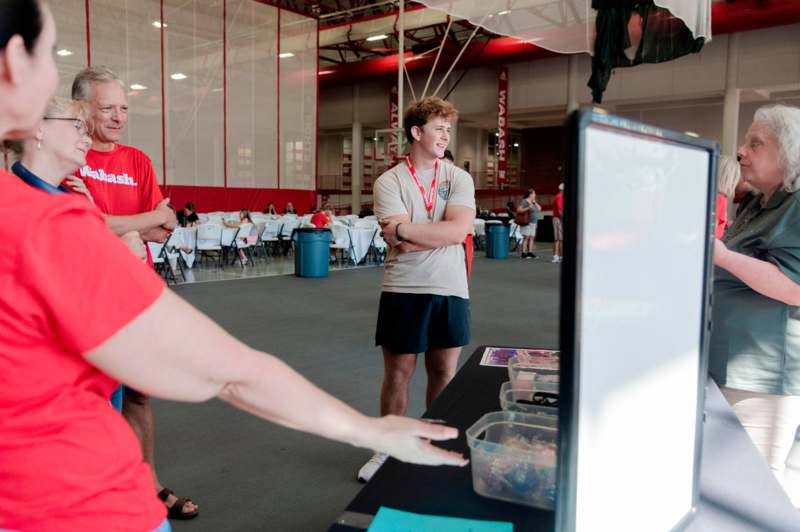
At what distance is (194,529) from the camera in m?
2.35

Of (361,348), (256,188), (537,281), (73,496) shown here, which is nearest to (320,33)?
(256,188)

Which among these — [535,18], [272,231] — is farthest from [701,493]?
[272,231]

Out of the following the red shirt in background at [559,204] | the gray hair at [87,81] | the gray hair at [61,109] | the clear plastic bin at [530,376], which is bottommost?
the clear plastic bin at [530,376]

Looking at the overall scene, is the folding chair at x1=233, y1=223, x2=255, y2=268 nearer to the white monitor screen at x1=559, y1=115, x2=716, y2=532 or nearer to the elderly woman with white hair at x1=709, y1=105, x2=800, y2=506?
the elderly woman with white hair at x1=709, y1=105, x2=800, y2=506

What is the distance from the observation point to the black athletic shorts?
2557mm

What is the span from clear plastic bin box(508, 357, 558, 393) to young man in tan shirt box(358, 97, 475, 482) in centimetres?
86

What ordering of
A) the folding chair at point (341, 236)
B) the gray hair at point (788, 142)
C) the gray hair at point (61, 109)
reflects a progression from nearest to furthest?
the gray hair at point (61, 109) < the gray hair at point (788, 142) < the folding chair at point (341, 236)

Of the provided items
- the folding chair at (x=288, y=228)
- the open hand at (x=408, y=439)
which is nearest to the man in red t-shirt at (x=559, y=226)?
the open hand at (x=408, y=439)

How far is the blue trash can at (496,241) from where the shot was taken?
13180 mm

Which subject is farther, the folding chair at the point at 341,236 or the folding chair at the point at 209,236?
the folding chair at the point at 341,236

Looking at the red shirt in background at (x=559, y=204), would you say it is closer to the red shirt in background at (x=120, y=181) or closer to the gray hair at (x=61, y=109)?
the gray hair at (x=61, y=109)

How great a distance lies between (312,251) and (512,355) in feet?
25.5

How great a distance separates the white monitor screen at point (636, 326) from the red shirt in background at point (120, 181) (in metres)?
1.90

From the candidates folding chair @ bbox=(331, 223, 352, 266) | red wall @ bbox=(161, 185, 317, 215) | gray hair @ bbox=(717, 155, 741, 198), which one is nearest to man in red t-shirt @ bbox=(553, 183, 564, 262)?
gray hair @ bbox=(717, 155, 741, 198)
